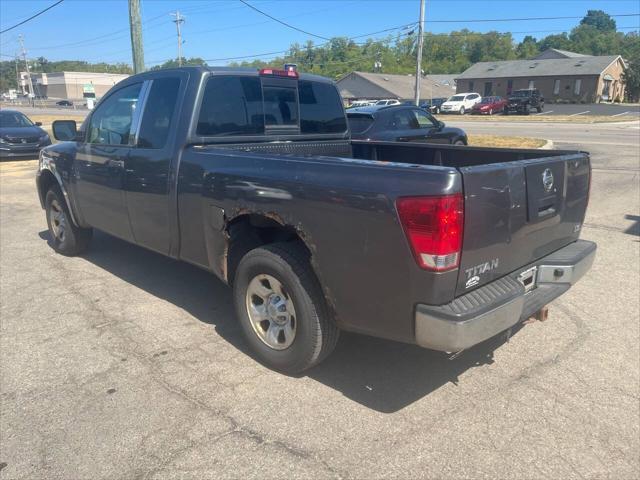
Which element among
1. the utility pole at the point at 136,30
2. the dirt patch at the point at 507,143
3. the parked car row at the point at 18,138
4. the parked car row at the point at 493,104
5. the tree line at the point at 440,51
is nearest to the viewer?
the utility pole at the point at 136,30

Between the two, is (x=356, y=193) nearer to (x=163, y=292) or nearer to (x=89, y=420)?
(x=89, y=420)

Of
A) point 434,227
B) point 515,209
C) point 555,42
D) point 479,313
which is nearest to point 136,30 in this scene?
point 515,209

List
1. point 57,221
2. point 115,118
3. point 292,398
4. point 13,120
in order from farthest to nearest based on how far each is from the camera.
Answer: point 13,120, point 57,221, point 115,118, point 292,398

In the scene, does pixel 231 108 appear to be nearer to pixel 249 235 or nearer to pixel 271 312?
pixel 249 235

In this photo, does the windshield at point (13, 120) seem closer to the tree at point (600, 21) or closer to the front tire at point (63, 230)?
the front tire at point (63, 230)

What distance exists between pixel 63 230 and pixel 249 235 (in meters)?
3.52

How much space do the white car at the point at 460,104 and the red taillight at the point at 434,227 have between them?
48.8m

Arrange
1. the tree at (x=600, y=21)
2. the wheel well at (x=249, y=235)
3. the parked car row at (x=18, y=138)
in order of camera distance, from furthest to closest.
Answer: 1. the tree at (x=600, y=21)
2. the parked car row at (x=18, y=138)
3. the wheel well at (x=249, y=235)

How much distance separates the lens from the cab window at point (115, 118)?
15.4ft

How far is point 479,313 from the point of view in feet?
8.90

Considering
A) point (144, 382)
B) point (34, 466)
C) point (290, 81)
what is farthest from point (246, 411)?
point (290, 81)

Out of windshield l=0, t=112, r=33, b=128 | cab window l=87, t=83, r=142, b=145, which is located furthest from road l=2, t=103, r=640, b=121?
cab window l=87, t=83, r=142, b=145

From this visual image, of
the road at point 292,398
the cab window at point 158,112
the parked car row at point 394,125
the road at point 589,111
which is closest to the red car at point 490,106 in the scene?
the road at point 589,111

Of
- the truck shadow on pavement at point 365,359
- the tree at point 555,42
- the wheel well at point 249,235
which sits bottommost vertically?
the truck shadow on pavement at point 365,359
